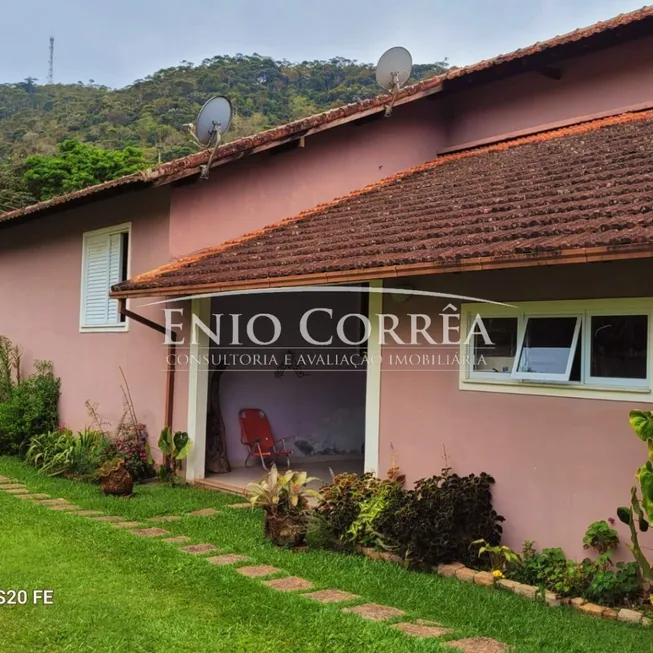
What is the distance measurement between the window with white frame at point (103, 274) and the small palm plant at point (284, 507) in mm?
4912

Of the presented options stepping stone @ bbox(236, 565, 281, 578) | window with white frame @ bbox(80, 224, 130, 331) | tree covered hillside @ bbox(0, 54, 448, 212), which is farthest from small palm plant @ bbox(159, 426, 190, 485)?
tree covered hillside @ bbox(0, 54, 448, 212)

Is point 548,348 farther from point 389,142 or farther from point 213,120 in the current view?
point 389,142

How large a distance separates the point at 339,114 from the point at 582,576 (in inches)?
287

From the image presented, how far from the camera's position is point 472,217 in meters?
7.43

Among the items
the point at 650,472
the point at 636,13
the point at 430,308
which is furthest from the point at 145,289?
the point at 636,13

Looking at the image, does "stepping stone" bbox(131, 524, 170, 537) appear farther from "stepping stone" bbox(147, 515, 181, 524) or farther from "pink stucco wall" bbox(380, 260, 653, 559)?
"pink stucco wall" bbox(380, 260, 653, 559)

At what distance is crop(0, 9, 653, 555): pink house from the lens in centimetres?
607

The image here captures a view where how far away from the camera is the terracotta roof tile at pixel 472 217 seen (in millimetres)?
6020

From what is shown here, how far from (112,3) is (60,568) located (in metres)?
41.7

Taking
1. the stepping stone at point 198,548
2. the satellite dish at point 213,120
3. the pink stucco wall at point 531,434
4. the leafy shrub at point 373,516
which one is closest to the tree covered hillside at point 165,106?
the satellite dish at point 213,120

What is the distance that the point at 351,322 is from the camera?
41.0 feet

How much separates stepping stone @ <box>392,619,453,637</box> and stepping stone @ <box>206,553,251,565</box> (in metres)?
1.93

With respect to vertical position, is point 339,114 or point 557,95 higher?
point 557,95

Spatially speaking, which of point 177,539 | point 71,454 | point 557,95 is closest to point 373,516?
point 177,539
